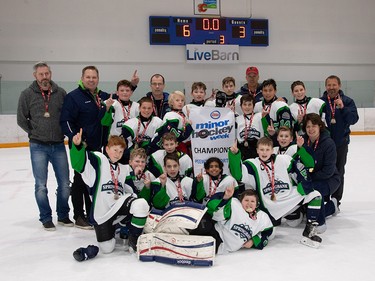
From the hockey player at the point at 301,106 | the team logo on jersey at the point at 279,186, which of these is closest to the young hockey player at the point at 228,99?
the hockey player at the point at 301,106

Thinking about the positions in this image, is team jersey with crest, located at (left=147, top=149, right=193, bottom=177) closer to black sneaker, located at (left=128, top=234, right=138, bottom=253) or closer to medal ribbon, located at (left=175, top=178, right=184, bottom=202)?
medal ribbon, located at (left=175, top=178, right=184, bottom=202)

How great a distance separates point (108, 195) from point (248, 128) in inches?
56.8

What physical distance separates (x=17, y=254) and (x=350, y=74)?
1339cm

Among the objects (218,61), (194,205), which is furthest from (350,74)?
(194,205)

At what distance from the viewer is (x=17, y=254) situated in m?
3.17

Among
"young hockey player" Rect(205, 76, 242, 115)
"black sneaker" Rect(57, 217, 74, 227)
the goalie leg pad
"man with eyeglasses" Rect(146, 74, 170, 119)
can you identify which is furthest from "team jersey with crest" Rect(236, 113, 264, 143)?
"black sneaker" Rect(57, 217, 74, 227)

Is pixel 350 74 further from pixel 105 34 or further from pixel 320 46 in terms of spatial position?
pixel 105 34

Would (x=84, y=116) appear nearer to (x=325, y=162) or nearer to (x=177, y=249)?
(x=177, y=249)

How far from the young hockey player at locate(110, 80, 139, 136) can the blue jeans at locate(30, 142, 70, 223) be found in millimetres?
520

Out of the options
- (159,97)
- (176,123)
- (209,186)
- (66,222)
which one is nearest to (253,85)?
(159,97)

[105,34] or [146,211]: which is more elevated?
[105,34]

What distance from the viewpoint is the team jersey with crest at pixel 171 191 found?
3330 mm

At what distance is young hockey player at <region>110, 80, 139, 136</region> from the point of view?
3.90 m

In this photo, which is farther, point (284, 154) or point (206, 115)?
point (206, 115)
